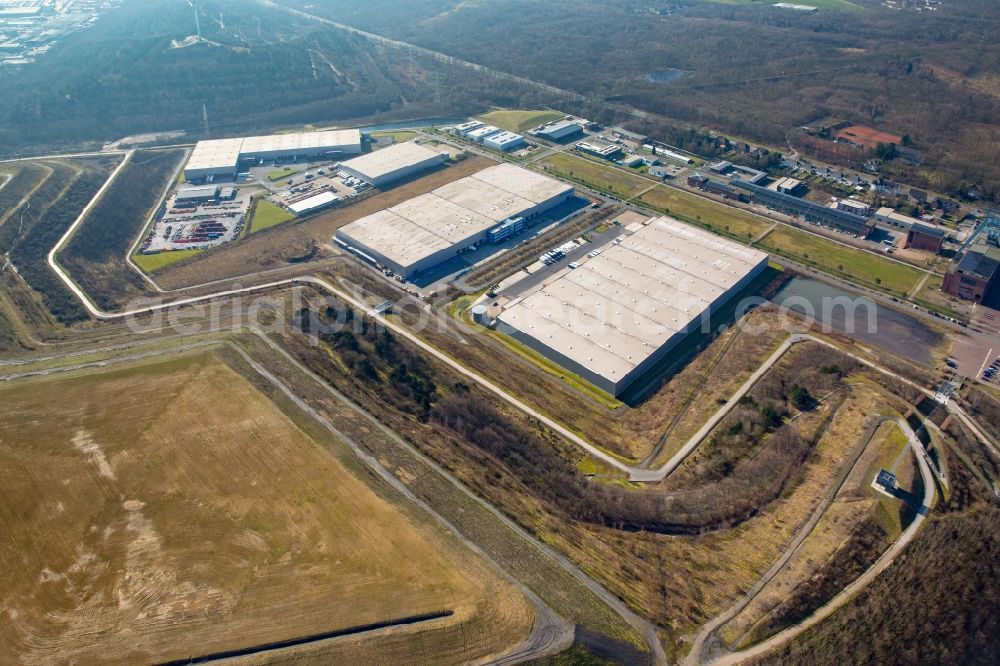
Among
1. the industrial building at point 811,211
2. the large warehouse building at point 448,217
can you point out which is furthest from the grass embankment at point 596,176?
the industrial building at point 811,211

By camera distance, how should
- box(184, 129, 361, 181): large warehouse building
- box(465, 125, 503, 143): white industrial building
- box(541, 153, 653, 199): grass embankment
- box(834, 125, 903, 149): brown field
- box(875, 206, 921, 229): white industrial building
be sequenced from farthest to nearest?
1. box(465, 125, 503, 143): white industrial building
2. box(834, 125, 903, 149): brown field
3. box(184, 129, 361, 181): large warehouse building
4. box(541, 153, 653, 199): grass embankment
5. box(875, 206, 921, 229): white industrial building

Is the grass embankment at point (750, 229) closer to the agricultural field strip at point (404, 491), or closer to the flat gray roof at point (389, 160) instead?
the flat gray roof at point (389, 160)

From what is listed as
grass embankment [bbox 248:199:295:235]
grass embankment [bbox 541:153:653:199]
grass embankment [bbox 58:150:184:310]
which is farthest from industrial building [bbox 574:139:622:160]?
grass embankment [bbox 58:150:184:310]

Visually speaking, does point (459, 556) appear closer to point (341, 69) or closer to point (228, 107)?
point (228, 107)

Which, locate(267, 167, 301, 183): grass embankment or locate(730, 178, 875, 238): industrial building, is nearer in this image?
locate(730, 178, 875, 238): industrial building

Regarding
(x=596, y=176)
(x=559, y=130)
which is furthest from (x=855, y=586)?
(x=559, y=130)

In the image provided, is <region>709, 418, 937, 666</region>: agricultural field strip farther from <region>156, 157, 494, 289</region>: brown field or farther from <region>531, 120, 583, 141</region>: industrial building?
<region>531, 120, 583, 141</region>: industrial building
